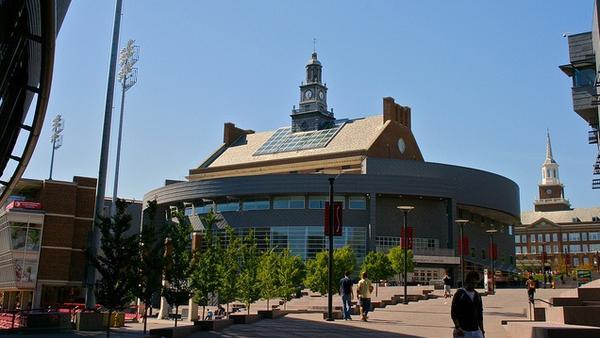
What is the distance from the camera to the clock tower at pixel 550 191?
168250mm

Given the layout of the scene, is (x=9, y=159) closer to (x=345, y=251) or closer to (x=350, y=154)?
(x=345, y=251)

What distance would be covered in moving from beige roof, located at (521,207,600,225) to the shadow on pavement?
144 meters

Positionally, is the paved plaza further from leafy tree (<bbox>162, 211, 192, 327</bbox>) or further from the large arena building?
the large arena building

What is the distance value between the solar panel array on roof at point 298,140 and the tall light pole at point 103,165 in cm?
6733

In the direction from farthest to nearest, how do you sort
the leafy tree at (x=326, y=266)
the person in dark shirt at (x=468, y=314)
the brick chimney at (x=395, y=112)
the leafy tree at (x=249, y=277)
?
the brick chimney at (x=395, y=112), the leafy tree at (x=326, y=266), the leafy tree at (x=249, y=277), the person in dark shirt at (x=468, y=314)

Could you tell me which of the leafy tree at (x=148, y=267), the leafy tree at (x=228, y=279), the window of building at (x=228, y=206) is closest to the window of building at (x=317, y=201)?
the window of building at (x=228, y=206)

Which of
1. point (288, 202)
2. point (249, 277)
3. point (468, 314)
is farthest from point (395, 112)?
point (468, 314)

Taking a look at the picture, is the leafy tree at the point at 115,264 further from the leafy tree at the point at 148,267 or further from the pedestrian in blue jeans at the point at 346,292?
the pedestrian in blue jeans at the point at 346,292

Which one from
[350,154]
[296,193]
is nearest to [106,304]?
[296,193]

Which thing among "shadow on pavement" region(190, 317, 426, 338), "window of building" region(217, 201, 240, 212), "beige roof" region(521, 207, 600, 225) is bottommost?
"shadow on pavement" region(190, 317, 426, 338)

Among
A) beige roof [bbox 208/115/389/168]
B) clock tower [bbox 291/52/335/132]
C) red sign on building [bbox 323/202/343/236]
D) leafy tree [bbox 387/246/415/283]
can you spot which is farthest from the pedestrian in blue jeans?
clock tower [bbox 291/52/335/132]

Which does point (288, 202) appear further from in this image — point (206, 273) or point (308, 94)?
point (206, 273)

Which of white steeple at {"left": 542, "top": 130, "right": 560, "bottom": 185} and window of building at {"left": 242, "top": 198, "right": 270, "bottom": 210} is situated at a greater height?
white steeple at {"left": 542, "top": 130, "right": 560, "bottom": 185}

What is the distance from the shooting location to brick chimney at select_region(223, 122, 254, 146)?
112625 millimetres
